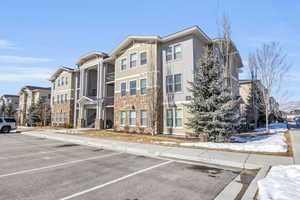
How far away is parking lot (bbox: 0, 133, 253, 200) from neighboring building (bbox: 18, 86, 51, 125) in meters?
39.9

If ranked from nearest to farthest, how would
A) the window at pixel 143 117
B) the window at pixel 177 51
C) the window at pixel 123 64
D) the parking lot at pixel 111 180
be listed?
the parking lot at pixel 111 180 → the window at pixel 177 51 → the window at pixel 143 117 → the window at pixel 123 64

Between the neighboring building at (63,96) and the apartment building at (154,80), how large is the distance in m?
8.60

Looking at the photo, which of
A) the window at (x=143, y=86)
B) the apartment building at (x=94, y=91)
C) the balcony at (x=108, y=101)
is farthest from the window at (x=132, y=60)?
the balcony at (x=108, y=101)

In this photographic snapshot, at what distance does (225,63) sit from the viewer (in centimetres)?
1443

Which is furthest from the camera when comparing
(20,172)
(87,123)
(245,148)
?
(87,123)

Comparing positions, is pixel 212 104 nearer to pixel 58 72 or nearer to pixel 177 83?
pixel 177 83

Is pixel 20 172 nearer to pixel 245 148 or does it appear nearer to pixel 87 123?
pixel 245 148

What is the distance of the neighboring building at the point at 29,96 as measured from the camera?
41.3 metres

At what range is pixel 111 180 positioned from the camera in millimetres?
5133

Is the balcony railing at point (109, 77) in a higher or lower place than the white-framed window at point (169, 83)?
higher

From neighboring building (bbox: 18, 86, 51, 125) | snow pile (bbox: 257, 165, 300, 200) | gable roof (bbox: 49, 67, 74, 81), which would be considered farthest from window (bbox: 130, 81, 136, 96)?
neighboring building (bbox: 18, 86, 51, 125)

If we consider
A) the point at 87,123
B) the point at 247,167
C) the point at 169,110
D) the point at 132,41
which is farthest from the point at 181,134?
the point at 87,123

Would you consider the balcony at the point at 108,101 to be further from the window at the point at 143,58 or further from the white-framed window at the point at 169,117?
the white-framed window at the point at 169,117

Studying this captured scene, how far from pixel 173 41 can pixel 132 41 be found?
5.67 metres
